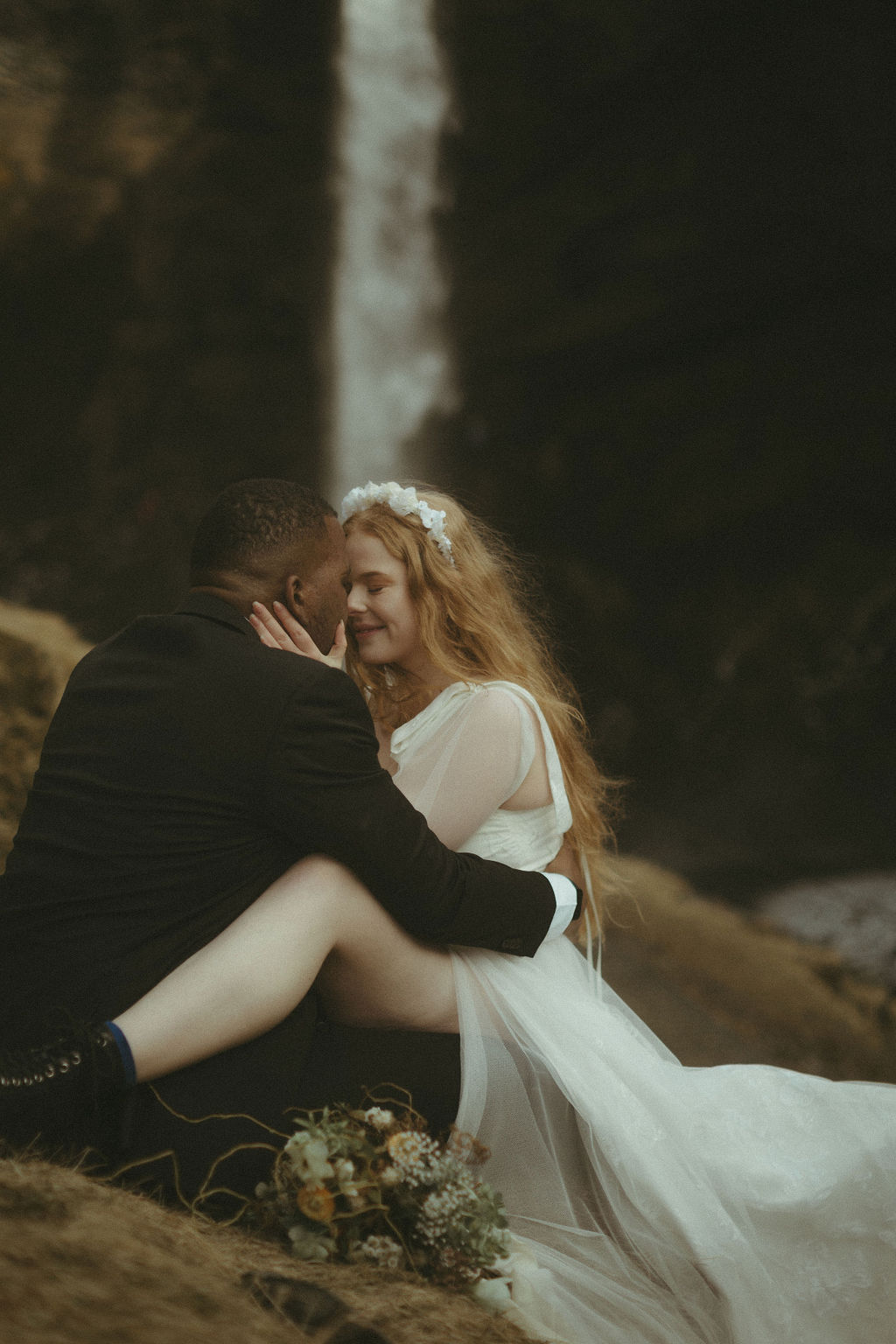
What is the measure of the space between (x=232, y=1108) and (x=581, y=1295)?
65 cm

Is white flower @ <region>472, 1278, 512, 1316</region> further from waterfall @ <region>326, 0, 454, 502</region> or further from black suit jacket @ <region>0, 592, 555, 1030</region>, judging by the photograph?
waterfall @ <region>326, 0, 454, 502</region>

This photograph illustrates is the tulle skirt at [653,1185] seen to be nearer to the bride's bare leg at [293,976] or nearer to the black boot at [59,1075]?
the bride's bare leg at [293,976]

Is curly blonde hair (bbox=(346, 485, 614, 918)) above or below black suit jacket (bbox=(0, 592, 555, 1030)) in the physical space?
above

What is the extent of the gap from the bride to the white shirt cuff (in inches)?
Result: 3.4

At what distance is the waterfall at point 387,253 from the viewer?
754 cm

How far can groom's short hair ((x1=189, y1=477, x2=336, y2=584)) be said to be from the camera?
6.44ft

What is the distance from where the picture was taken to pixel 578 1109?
6.19 feet

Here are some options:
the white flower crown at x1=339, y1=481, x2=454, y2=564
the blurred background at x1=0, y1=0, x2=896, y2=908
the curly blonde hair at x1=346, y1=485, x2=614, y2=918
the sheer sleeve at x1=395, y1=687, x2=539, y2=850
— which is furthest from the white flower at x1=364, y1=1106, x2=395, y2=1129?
the blurred background at x1=0, y1=0, x2=896, y2=908

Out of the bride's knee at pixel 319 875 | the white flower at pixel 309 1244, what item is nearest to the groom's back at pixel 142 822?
the bride's knee at pixel 319 875

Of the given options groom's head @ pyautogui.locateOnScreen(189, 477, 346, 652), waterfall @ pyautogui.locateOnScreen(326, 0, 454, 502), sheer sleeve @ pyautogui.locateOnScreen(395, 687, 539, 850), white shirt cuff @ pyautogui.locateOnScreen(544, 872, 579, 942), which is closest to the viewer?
groom's head @ pyautogui.locateOnScreen(189, 477, 346, 652)

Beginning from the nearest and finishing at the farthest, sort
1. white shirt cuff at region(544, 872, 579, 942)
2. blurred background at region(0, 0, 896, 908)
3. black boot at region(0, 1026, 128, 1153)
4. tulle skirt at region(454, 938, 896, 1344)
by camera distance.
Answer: black boot at region(0, 1026, 128, 1153), tulle skirt at region(454, 938, 896, 1344), white shirt cuff at region(544, 872, 579, 942), blurred background at region(0, 0, 896, 908)

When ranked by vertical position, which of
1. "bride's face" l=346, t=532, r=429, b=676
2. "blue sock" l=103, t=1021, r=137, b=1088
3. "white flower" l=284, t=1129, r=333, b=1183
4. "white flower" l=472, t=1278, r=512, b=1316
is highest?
"bride's face" l=346, t=532, r=429, b=676

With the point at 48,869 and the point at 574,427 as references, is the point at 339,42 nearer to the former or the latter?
the point at 574,427

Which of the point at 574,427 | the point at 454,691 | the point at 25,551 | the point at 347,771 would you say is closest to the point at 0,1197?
A: the point at 347,771
